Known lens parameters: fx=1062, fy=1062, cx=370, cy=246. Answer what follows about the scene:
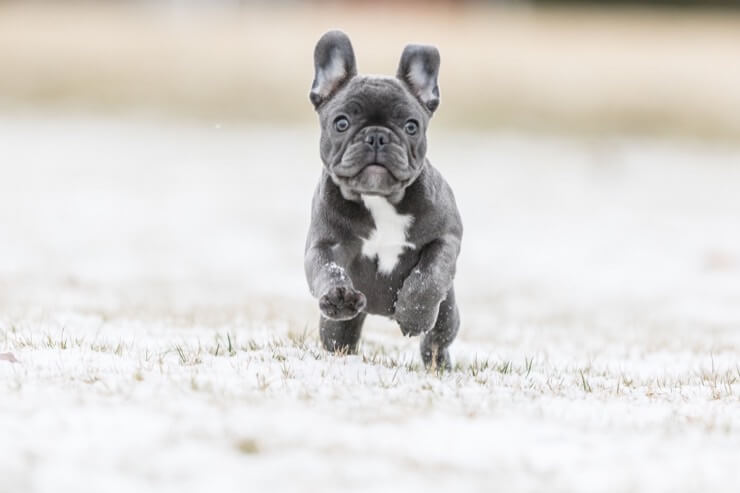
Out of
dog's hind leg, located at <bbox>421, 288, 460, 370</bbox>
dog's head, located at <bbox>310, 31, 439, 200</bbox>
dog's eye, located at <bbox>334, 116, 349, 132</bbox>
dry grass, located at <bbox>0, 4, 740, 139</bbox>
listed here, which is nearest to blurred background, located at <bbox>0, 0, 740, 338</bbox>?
dry grass, located at <bbox>0, 4, 740, 139</bbox>

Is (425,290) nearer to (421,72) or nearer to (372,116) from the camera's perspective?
(372,116)

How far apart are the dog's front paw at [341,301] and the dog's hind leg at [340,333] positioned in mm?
838

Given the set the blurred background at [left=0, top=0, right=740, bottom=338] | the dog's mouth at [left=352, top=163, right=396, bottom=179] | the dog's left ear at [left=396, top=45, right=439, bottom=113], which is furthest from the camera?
the blurred background at [left=0, top=0, right=740, bottom=338]

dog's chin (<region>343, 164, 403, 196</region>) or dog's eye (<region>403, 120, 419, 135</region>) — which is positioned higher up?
dog's eye (<region>403, 120, 419, 135</region>)

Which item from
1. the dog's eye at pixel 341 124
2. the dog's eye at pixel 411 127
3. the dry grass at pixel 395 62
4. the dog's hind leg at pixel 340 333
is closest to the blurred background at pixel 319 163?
the dry grass at pixel 395 62

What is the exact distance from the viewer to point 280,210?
53.9 feet

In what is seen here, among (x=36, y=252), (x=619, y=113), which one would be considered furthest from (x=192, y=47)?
(x=36, y=252)

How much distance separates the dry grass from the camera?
80.2 feet

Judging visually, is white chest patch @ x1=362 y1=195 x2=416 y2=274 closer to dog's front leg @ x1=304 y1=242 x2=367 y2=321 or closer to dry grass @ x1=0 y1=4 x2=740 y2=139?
dog's front leg @ x1=304 y1=242 x2=367 y2=321

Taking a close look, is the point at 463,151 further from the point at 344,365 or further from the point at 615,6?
the point at 344,365

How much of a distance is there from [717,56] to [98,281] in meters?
20.5

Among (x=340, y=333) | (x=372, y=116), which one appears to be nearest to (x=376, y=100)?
(x=372, y=116)

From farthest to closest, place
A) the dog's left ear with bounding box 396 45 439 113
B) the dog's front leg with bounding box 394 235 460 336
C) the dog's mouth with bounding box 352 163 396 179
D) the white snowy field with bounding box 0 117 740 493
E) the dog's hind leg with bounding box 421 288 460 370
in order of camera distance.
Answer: the dog's hind leg with bounding box 421 288 460 370 < the dog's left ear with bounding box 396 45 439 113 < the dog's front leg with bounding box 394 235 460 336 < the dog's mouth with bounding box 352 163 396 179 < the white snowy field with bounding box 0 117 740 493

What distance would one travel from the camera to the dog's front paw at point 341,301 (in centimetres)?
480
